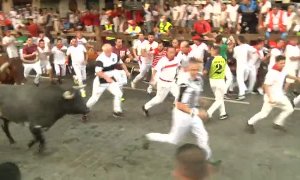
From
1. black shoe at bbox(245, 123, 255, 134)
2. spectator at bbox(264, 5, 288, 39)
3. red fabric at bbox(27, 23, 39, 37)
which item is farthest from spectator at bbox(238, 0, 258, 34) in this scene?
red fabric at bbox(27, 23, 39, 37)

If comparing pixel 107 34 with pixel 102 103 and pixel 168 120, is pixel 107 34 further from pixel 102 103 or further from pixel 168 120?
pixel 168 120

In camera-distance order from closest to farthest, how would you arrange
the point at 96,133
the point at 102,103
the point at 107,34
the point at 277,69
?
the point at 277,69, the point at 96,133, the point at 102,103, the point at 107,34

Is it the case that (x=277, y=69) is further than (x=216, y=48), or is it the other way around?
(x=216, y=48)

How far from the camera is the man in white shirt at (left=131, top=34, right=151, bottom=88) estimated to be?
47.8ft

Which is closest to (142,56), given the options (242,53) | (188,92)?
(242,53)

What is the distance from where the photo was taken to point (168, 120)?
11.3m

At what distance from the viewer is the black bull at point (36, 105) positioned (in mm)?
8992

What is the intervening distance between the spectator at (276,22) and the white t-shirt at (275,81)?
6449 mm

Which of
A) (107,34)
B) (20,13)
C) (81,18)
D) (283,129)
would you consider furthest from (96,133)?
(20,13)

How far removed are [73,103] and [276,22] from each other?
9286 millimetres

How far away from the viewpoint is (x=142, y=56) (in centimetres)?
1471

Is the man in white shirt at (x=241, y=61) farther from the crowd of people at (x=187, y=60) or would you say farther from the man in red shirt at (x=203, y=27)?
the man in red shirt at (x=203, y=27)

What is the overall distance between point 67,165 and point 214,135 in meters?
3.25

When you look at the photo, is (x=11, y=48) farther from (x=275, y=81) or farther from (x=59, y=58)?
(x=275, y=81)
